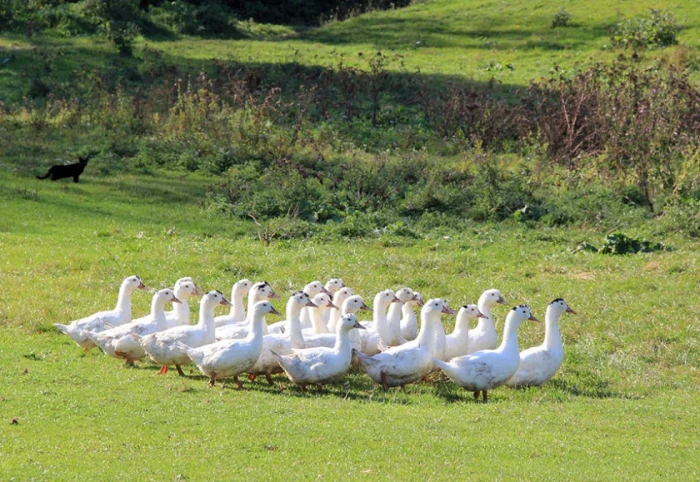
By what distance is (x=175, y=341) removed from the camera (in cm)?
1209

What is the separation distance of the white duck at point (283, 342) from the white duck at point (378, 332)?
906 mm

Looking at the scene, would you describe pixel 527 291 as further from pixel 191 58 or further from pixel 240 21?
pixel 240 21

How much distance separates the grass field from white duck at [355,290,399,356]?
59 centimetres

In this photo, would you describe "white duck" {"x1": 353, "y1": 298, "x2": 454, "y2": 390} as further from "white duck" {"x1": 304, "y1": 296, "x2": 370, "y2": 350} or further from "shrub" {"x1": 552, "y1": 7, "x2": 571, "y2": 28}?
"shrub" {"x1": 552, "y1": 7, "x2": 571, "y2": 28}

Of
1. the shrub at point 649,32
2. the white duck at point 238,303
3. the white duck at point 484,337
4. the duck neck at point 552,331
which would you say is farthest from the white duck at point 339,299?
the shrub at point 649,32

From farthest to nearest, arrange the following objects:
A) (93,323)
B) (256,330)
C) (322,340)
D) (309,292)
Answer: (309,292), (93,323), (322,340), (256,330)

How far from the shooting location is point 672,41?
38.8 metres

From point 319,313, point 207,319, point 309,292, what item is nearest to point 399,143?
point 309,292

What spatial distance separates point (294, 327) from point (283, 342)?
0.74 feet

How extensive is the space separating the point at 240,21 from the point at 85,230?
29.2m

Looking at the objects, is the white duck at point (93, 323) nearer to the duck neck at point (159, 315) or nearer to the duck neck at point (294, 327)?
the duck neck at point (159, 315)

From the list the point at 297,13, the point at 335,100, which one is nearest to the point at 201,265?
the point at 335,100

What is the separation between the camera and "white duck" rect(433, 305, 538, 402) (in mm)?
11727

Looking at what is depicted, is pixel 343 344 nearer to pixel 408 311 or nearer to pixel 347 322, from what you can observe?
pixel 347 322
